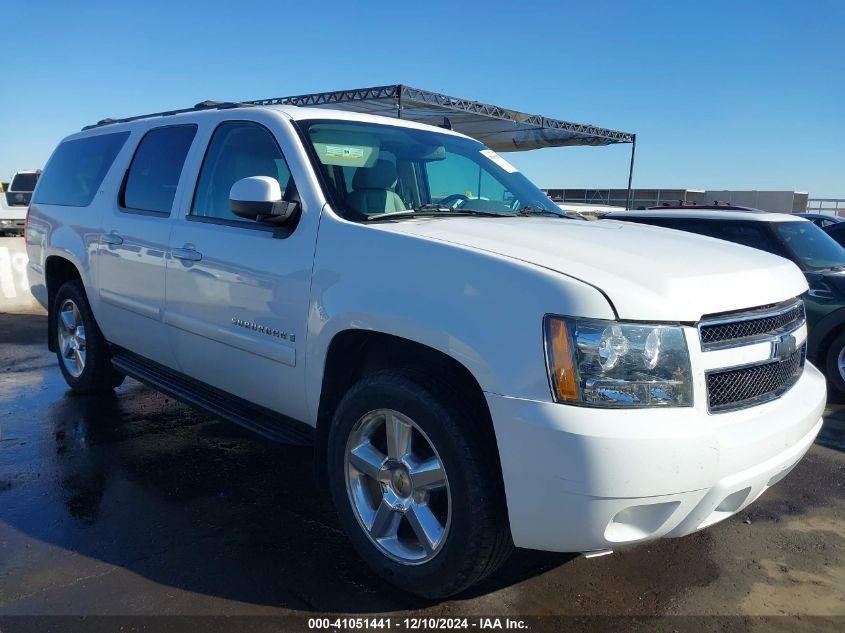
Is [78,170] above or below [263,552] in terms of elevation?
above

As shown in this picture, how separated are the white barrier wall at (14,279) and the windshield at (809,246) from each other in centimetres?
973

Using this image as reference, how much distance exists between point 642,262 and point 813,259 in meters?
4.68

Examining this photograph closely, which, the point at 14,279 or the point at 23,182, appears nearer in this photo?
the point at 14,279

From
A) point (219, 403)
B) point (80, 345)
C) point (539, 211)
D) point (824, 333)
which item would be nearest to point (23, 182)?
point (80, 345)

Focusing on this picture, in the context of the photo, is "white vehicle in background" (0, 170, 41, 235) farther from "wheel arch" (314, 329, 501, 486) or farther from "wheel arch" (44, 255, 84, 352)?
"wheel arch" (314, 329, 501, 486)

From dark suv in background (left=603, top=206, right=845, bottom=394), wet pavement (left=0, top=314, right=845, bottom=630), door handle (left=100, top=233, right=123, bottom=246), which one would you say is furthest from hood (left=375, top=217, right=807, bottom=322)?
dark suv in background (left=603, top=206, right=845, bottom=394)

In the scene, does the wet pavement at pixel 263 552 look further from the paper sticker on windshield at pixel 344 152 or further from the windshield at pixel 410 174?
the paper sticker on windshield at pixel 344 152

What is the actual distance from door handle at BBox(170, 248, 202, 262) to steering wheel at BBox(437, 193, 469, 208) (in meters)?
1.31

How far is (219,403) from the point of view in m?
3.51

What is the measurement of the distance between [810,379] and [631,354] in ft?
4.15

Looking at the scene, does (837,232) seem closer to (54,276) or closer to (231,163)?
(231,163)

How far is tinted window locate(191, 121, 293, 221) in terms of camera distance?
3316 millimetres

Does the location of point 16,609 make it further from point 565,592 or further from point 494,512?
point 565,592

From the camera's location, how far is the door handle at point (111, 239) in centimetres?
416
